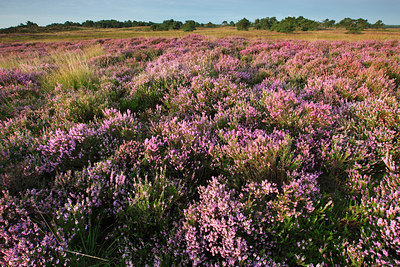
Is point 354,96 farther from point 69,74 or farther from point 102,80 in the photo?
point 69,74

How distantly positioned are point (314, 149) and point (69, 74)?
739 centimetres

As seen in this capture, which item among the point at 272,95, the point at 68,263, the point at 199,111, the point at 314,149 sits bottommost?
the point at 68,263

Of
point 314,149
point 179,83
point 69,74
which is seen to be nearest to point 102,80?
point 69,74

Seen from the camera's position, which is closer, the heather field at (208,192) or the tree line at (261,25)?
the heather field at (208,192)

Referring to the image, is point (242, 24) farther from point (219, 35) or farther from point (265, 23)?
point (219, 35)

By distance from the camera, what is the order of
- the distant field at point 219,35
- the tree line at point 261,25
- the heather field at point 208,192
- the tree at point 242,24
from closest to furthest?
1. the heather field at point 208,192
2. the distant field at point 219,35
3. the tree line at point 261,25
4. the tree at point 242,24

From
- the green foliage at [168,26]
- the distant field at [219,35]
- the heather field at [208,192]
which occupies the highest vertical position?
the green foliage at [168,26]

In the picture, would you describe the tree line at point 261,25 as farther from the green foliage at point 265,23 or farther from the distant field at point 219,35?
the distant field at point 219,35

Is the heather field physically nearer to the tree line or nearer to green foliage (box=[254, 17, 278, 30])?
the tree line

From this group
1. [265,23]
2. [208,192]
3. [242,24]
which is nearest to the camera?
[208,192]

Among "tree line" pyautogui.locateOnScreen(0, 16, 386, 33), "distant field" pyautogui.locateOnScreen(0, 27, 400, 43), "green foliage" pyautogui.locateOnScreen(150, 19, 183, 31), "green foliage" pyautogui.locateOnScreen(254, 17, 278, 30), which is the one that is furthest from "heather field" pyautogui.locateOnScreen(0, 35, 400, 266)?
"green foliage" pyautogui.locateOnScreen(254, 17, 278, 30)

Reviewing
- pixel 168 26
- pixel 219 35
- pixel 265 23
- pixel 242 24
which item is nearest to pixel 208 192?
pixel 219 35

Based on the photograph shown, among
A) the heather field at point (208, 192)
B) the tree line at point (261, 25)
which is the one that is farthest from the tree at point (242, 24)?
the heather field at point (208, 192)

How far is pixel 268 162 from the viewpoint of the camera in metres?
2.37
